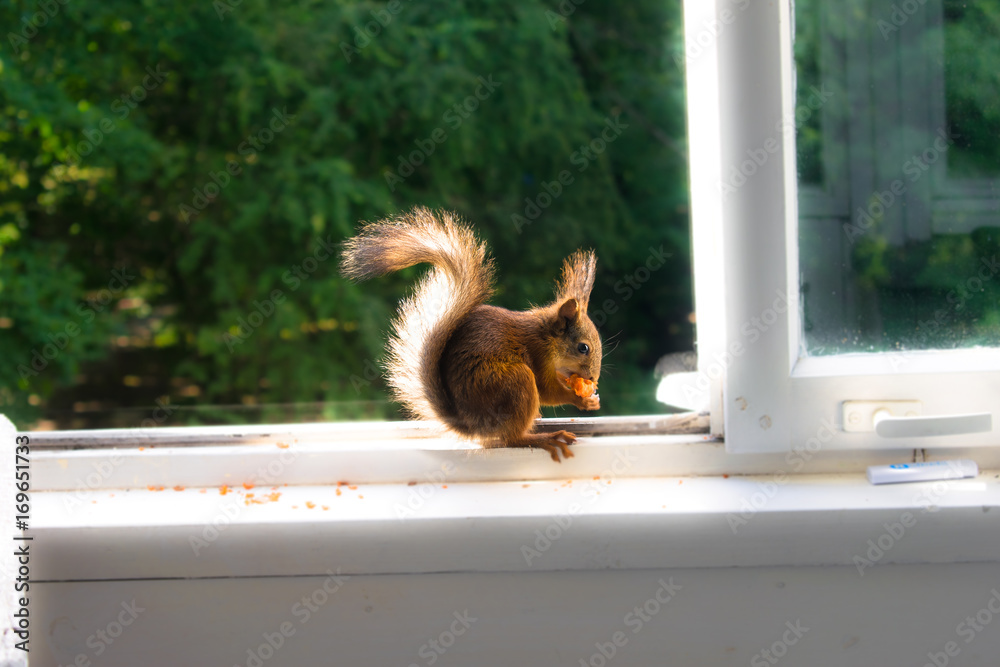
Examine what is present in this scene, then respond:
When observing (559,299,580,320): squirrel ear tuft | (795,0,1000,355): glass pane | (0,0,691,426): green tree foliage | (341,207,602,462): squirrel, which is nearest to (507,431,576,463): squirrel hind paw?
(341,207,602,462): squirrel

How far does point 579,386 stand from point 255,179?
1.99m

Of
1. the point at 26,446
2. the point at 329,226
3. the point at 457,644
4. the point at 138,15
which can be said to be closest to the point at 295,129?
the point at 329,226

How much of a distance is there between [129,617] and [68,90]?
7.54 ft

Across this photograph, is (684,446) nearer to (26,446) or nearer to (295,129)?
(26,446)

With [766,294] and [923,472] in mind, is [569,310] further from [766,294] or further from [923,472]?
[923,472]

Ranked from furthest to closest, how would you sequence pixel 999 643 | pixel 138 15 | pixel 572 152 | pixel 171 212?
1. pixel 572 152
2. pixel 171 212
3. pixel 138 15
4. pixel 999 643

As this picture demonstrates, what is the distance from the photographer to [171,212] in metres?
2.63

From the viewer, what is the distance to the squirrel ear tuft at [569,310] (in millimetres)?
778

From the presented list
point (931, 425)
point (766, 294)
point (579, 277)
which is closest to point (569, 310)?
point (579, 277)

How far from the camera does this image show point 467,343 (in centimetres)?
74

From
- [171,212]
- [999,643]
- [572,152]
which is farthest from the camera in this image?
[572,152]

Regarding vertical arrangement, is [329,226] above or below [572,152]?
below

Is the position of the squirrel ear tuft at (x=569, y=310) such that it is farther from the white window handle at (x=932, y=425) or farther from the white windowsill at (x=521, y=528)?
the white window handle at (x=932, y=425)

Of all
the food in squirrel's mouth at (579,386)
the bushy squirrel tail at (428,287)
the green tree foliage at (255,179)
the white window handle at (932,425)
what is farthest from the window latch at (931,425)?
the green tree foliage at (255,179)
